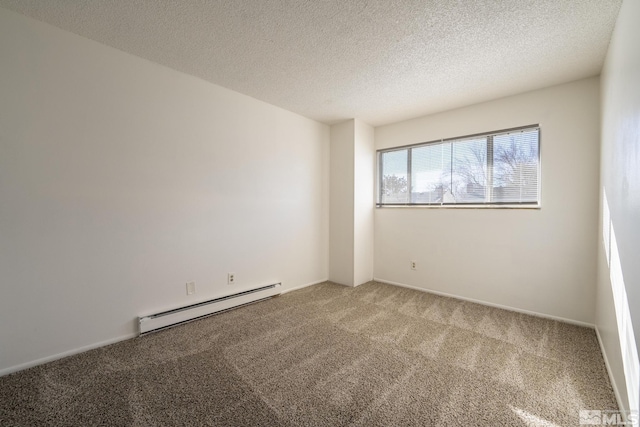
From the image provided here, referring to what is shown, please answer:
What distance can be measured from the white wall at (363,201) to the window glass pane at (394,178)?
0.18 metres

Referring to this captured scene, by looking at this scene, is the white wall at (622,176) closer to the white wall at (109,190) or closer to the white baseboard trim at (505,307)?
the white baseboard trim at (505,307)

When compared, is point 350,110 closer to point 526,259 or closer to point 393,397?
point 526,259

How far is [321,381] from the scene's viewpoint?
1.78 metres

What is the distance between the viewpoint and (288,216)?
12.3 feet

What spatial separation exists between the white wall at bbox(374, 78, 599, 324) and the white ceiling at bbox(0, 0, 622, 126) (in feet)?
Answer: 1.08

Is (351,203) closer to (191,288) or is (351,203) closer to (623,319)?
(191,288)

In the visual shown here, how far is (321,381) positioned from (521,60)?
126 inches

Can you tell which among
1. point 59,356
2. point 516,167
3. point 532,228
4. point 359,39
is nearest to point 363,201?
point 516,167

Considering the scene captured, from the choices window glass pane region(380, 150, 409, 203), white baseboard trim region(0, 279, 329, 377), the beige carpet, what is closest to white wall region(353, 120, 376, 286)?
window glass pane region(380, 150, 409, 203)

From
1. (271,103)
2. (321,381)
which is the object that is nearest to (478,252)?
(321,381)

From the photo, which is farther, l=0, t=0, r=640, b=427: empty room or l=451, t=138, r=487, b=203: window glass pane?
l=451, t=138, r=487, b=203: window glass pane

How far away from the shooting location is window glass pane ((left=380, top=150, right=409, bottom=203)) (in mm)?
4062

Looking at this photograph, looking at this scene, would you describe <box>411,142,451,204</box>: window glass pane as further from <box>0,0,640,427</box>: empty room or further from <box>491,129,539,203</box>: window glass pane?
<box>491,129,539,203</box>: window glass pane

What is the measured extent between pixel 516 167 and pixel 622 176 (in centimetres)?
159
